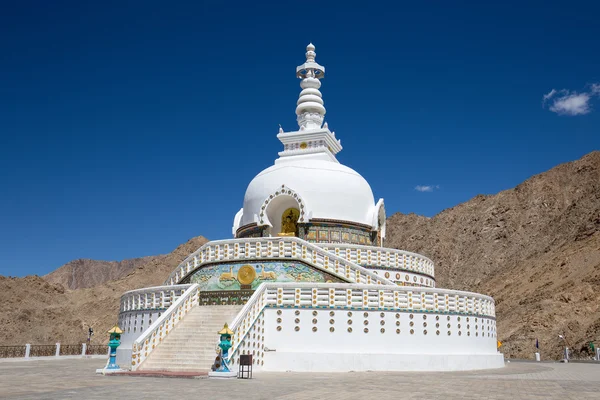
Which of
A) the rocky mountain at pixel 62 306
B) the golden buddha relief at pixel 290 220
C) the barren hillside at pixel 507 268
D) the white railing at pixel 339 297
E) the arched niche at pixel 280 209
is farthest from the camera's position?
the rocky mountain at pixel 62 306

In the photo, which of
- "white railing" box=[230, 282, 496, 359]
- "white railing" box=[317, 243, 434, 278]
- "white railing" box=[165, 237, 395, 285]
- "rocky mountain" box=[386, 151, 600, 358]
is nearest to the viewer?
"white railing" box=[230, 282, 496, 359]

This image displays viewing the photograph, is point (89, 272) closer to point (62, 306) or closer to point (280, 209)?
point (62, 306)

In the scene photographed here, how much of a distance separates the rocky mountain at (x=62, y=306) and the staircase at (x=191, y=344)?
4891 cm

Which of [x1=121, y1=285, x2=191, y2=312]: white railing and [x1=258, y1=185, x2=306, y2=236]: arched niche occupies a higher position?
[x1=258, y1=185, x2=306, y2=236]: arched niche

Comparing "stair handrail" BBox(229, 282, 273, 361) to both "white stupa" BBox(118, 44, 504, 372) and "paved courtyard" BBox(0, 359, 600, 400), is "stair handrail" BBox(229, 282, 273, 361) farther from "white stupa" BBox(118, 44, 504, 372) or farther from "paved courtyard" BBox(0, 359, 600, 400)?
"paved courtyard" BBox(0, 359, 600, 400)

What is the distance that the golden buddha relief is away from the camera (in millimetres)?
28531

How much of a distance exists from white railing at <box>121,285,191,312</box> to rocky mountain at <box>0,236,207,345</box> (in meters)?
44.1

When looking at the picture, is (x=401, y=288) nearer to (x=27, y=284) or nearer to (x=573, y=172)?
(x=27, y=284)

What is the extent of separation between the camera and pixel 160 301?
2202cm

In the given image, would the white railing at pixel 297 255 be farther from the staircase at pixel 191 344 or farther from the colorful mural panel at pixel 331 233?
the colorful mural panel at pixel 331 233

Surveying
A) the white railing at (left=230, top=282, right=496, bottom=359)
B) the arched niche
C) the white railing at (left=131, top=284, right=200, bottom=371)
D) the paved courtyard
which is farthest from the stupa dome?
the paved courtyard

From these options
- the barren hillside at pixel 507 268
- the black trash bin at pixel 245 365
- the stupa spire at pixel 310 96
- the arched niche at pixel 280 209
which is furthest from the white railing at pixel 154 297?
the barren hillside at pixel 507 268

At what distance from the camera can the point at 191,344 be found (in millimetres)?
18328

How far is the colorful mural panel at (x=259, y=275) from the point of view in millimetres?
21641
